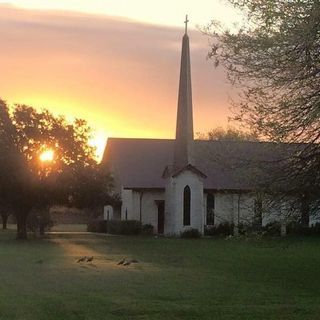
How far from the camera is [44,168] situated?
46781mm

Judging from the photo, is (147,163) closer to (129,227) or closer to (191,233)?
(129,227)

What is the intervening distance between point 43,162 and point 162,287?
29.5 metres

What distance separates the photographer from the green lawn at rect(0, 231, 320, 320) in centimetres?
1398

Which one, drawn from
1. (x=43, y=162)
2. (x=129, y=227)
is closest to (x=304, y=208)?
(x=43, y=162)

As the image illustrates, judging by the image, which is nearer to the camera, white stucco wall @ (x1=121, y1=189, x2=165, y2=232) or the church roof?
the church roof

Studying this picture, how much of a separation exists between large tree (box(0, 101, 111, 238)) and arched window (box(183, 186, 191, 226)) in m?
9.10

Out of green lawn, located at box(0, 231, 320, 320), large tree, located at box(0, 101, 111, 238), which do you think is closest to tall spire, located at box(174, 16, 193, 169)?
large tree, located at box(0, 101, 111, 238)

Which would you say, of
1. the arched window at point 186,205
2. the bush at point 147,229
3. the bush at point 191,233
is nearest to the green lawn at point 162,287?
the bush at point 191,233

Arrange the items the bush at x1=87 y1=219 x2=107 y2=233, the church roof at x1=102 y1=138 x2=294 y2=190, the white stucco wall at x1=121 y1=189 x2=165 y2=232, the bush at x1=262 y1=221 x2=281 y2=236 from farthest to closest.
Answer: the bush at x1=87 y1=219 x2=107 y2=233
the white stucco wall at x1=121 y1=189 x2=165 y2=232
the church roof at x1=102 y1=138 x2=294 y2=190
the bush at x1=262 y1=221 x2=281 y2=236

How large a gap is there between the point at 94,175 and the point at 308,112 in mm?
32648

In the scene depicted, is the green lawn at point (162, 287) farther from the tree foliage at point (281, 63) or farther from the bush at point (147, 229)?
the bush at point (147, 229)

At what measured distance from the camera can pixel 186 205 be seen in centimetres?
5575

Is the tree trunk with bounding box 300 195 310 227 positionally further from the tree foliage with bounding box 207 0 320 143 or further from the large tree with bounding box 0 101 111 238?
the large tree with bounding box 0 101 111 238

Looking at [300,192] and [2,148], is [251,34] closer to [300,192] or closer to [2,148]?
[300,192]
